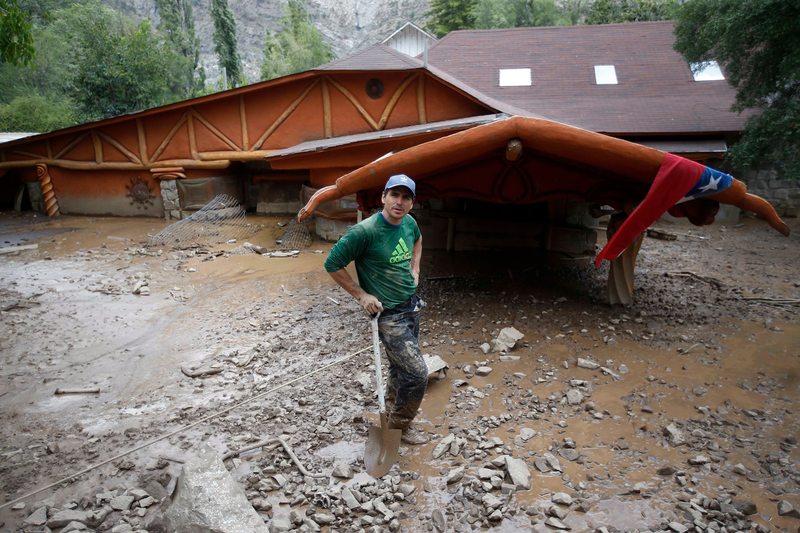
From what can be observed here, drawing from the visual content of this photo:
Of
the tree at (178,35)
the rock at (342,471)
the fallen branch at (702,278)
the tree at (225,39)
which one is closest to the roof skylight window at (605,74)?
the fallen branch at (702,278)

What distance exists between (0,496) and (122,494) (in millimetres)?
793

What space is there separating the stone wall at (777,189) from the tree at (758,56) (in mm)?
2126

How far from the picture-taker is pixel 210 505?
2.48 m

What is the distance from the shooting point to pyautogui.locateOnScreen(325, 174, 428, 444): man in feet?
9.95

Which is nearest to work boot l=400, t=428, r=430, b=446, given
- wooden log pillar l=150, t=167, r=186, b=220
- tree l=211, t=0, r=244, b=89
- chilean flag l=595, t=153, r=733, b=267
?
chilean flag l=595, t=153, r=733, b=267

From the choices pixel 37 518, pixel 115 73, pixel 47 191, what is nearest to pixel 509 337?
pixel 37 518

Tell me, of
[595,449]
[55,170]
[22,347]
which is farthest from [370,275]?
[55,170]

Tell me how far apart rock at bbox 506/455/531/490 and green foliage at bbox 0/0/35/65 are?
272 inches

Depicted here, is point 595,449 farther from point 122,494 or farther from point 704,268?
point 704,268

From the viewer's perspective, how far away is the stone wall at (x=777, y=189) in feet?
37.2

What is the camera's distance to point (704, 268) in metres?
7.59

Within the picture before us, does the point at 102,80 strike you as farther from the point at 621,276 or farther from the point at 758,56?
the point at 758,56

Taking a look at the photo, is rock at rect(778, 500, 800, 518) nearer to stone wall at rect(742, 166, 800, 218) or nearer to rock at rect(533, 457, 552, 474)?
rock at rect(533, 457, 552, 474)

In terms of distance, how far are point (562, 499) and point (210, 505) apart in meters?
2.00
